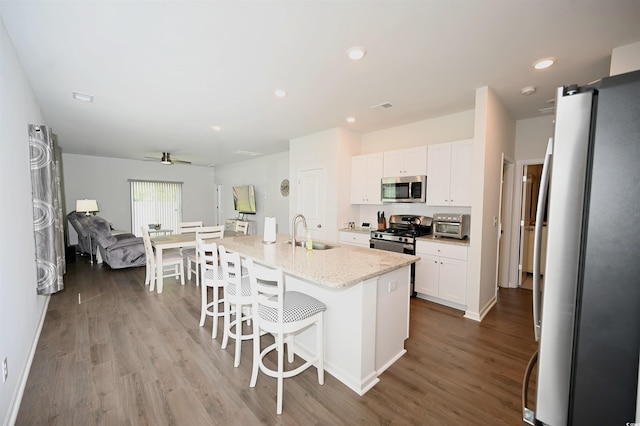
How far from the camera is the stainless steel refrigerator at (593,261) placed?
32.6 inches

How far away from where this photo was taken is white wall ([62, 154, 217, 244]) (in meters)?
7.14

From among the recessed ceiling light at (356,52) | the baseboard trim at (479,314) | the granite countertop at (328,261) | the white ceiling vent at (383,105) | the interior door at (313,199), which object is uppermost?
the white ceiling vent at (383,105)

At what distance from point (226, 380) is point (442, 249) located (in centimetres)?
290

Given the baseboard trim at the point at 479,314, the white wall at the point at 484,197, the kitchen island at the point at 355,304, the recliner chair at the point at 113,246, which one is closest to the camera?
the kitchen island at the point at 355,304

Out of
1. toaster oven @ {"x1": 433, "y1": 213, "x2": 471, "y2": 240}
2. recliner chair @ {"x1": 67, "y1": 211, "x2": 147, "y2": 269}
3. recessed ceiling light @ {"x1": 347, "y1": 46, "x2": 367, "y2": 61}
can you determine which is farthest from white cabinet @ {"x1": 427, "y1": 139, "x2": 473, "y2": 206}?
recliner chair @ {"x1": 67, "y1": 211, "x2": 147, "y2": 269}

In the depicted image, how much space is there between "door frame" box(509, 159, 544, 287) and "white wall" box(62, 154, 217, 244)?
9.04 m

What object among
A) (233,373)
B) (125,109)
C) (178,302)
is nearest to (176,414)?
(233,373)

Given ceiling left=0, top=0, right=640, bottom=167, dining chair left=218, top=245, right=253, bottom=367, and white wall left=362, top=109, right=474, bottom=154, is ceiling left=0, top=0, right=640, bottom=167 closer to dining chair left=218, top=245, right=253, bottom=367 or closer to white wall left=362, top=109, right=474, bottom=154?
white wall left=362, top=109, right=474, bottom=154

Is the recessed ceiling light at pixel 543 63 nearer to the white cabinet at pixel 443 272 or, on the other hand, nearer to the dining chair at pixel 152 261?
the white cabinet at pixel 443 272

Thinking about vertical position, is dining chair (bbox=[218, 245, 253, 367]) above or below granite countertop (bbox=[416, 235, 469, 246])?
below

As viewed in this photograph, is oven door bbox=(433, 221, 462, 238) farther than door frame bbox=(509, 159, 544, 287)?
No

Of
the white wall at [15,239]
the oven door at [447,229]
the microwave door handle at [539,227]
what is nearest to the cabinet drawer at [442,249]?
the oven door at [447,229]

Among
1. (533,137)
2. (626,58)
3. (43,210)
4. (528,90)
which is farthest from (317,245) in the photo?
(533,137)

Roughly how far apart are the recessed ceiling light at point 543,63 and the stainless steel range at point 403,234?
2.26 metres
